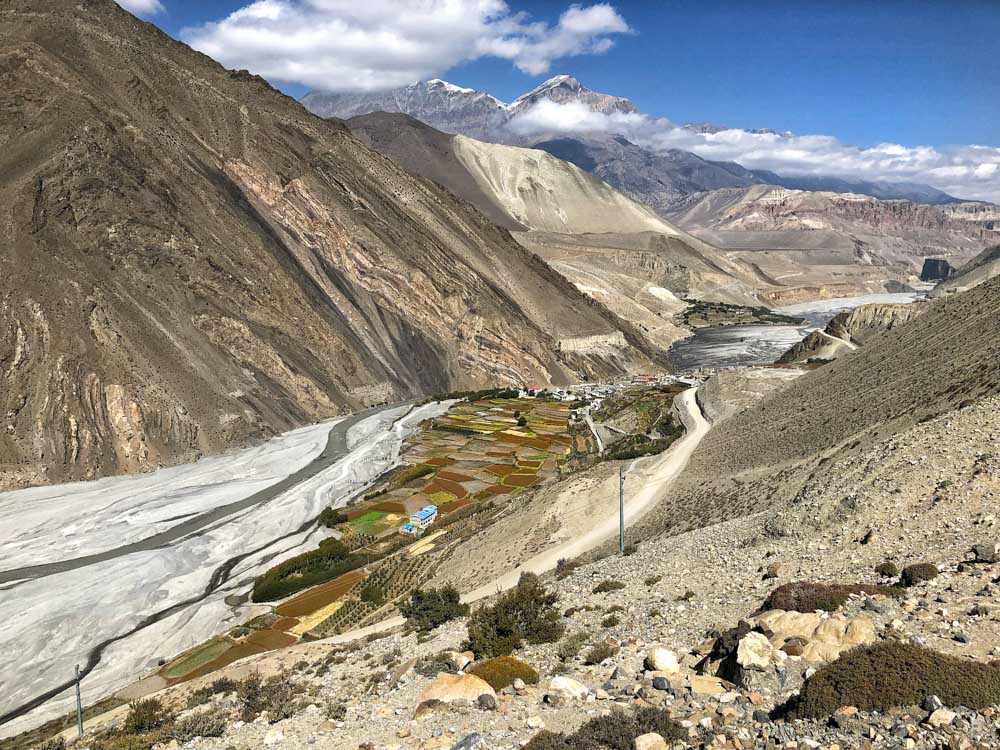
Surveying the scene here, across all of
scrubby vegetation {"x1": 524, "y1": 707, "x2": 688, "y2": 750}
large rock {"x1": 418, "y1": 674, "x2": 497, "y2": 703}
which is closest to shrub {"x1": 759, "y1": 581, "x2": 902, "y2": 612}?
scrubby vegetation {"x1": 524, "y1": 707, "x2": 688, "y2": 750}

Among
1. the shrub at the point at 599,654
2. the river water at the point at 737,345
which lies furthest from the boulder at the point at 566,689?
the river water at the point at 737,345

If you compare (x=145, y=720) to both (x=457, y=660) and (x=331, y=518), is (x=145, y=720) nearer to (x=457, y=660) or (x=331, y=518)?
(x=457, y=660)

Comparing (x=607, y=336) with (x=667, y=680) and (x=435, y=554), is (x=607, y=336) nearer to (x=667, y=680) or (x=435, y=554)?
(x=435, y=554)

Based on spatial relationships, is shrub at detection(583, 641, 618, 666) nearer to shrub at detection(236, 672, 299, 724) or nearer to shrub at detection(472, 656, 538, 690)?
shrub at detection(472, 656, 538, 690)

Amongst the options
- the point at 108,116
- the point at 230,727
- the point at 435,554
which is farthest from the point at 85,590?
the point at 108,116

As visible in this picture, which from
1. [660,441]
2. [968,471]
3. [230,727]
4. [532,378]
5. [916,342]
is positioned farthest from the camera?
[532,378]
